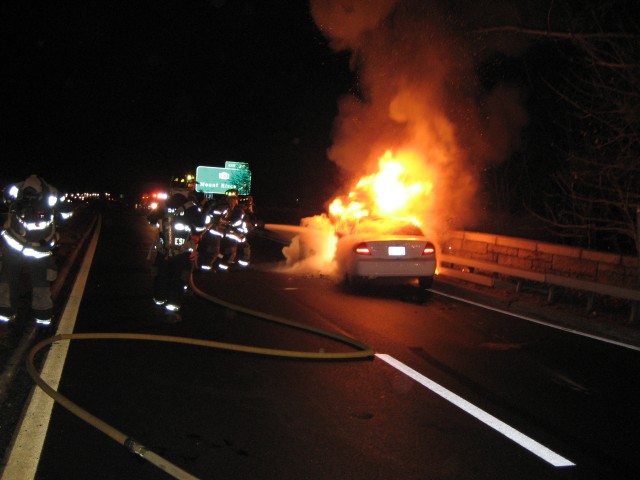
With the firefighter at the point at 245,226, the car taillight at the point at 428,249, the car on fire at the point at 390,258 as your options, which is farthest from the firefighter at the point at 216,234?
the car taillight at the point at 428,249

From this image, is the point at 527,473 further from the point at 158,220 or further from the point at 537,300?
the point at 537,300

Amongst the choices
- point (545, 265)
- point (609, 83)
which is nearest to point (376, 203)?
point (545, 265)

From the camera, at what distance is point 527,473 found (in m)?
4.03

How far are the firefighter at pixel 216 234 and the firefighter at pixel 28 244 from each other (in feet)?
18.0

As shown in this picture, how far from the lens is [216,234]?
13.0 meters

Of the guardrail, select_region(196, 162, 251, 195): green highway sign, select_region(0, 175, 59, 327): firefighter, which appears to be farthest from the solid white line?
select_region(196, 162, 251, 195): green highway sign

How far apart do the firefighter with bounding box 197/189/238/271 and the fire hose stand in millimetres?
3138

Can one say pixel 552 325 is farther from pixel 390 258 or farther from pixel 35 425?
pixel 35 425

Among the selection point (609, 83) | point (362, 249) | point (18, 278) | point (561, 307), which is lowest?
point (561, 307)

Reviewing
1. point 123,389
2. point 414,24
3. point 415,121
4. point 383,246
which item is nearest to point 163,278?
point 123,389

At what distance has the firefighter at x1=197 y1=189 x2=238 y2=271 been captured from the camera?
42.3ft

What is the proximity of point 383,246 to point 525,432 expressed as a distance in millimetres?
6516

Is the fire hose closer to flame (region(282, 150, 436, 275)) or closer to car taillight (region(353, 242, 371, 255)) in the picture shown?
car taillight (region(353, 242, 371, 255))

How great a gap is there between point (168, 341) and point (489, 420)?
12.3 feet
